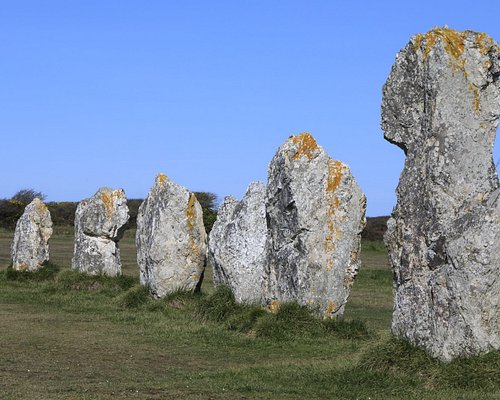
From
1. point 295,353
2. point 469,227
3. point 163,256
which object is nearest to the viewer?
point 469,227

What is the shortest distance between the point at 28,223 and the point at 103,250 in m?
3.82

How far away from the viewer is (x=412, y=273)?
12.2 metres

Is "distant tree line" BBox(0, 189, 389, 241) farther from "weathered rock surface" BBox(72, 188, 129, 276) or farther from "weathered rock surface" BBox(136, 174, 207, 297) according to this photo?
"weathered rock surface" BBox(136, 174, 207, 297)

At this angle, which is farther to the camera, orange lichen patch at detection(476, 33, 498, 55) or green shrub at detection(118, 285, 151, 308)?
green shrub at detection(118, 285, 151, 308)

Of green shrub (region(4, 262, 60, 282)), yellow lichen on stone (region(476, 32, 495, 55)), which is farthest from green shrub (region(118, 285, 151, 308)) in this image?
yellow lichen on stone (region(476, 32, 495, 55))

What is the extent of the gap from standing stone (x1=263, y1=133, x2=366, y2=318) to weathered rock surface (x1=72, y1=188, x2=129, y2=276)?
1052 cm

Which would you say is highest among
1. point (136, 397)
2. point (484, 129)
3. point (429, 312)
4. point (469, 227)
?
point (484, 129)

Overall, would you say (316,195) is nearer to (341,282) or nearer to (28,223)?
(341,282)

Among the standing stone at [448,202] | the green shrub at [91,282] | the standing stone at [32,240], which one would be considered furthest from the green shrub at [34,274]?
the standing stone at [448,202]

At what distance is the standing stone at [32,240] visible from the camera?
30031mm

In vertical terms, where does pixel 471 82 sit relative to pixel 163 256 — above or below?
above

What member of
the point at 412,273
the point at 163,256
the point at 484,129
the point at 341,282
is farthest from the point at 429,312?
the point at 163,256

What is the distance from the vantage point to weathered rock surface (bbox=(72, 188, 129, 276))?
27781 mm

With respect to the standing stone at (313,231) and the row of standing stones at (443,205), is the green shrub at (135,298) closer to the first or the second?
the standing stone at (313,231)
